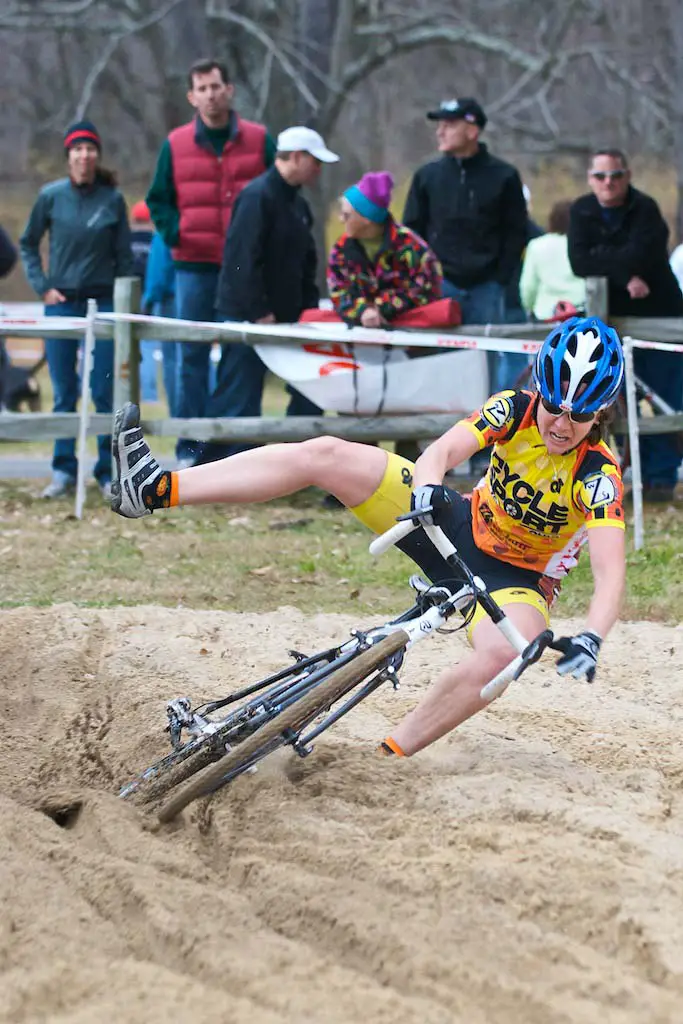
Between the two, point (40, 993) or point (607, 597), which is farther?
point (607, 597)

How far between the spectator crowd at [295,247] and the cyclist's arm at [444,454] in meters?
4.55

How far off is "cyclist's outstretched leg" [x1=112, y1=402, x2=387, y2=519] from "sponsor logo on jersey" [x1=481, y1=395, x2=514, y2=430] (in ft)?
1.75

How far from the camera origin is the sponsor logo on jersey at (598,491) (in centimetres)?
476

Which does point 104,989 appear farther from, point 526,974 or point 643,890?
point 643,890

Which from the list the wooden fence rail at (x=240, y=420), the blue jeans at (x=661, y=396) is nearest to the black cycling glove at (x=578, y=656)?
the wooden fence rail at (x=240, y=420)

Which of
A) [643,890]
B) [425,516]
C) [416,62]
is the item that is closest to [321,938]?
[643,890]

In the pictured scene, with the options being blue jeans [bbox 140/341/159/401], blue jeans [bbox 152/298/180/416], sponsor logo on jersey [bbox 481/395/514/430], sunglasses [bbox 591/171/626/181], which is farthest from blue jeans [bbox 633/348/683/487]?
blue jeans [bbox 140/341/159/401]

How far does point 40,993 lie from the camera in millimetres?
3412

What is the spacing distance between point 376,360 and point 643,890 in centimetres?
601

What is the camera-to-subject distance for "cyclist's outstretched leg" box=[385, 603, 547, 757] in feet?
16.2

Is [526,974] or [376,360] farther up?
[376,360]

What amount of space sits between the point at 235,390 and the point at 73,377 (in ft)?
4.56

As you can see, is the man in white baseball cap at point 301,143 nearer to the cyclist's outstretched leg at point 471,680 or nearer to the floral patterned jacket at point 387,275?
the floral patterned jacket at point 387,275

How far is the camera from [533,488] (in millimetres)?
5035
